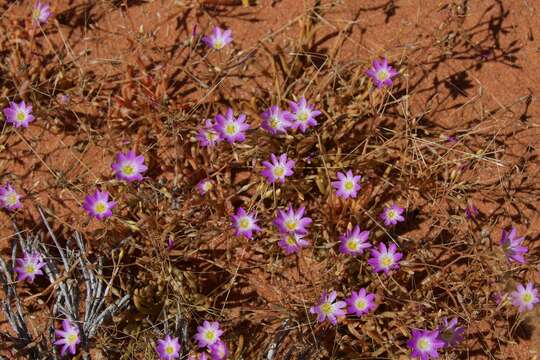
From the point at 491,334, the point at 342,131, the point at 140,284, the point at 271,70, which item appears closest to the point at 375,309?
the point at 491,334

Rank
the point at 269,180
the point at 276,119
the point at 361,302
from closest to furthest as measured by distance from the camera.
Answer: the point at 361,302 < the point at 269,180 < the point at 276,119

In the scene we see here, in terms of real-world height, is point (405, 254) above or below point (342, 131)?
below

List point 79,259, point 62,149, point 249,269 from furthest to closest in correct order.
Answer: point 62,149 → point 249,269 → point 79,259

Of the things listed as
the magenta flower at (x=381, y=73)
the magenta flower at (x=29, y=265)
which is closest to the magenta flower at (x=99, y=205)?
the magenta flower at (x=29, y=265)

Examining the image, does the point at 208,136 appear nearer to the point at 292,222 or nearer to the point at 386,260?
the point at 292,222

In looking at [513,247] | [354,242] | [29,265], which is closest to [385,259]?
[354,242]

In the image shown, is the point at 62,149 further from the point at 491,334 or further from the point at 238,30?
the point at 491,334

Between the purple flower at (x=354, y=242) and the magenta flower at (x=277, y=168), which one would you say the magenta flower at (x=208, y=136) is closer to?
the magenta flower at (x=277, y=168)
